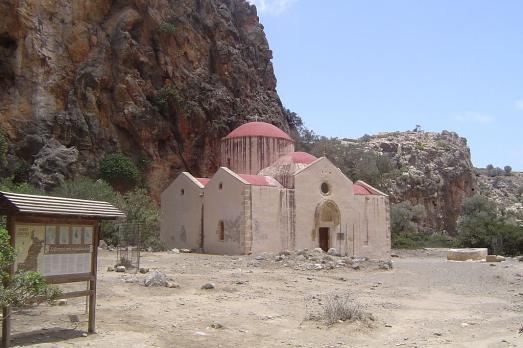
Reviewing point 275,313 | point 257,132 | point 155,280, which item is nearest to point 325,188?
point 257,132

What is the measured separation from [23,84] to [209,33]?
56.6ft

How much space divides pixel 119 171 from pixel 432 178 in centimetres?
4016

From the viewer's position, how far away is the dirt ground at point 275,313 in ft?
28.9

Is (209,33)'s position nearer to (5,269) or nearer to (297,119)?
(297,119)

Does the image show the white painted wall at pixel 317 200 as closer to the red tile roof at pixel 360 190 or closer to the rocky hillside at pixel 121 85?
the red tile roof at pixel 360 190

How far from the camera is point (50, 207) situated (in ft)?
26.4

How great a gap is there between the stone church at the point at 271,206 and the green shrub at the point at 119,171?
7.85m

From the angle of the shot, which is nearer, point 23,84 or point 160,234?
point 160,234

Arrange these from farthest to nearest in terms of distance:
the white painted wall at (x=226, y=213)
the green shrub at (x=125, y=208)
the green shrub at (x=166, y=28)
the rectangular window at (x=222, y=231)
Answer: the green shrub at (x=166, y=28) < the green shrub at (x=125, y=208) < the rectangular window at (x=222, y=231) < the white painted wall at (x=226, y=213)

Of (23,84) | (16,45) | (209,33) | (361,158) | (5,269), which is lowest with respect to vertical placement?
(5,269)

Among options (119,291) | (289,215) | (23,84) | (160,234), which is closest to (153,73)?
(23,84)

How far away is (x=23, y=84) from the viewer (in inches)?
1512

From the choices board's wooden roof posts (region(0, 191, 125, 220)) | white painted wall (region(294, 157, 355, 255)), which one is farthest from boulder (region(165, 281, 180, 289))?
white painted wall (region(294, 157, 355, 255))

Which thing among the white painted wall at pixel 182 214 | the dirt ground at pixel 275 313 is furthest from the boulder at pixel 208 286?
the white painted wall at pixel 182 214
